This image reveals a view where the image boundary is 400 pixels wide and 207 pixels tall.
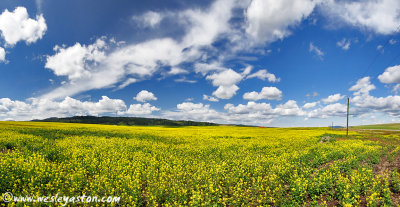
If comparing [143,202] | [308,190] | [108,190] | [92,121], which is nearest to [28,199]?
[108,190]

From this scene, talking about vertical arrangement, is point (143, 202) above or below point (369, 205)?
below

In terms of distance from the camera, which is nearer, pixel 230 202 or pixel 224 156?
pixel 230 202

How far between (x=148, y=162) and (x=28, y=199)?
271 inches

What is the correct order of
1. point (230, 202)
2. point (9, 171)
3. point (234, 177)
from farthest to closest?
point (234, 177) → point (9, 171) → point (230, 202)

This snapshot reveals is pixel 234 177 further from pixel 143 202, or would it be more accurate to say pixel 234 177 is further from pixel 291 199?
pixel 143 202

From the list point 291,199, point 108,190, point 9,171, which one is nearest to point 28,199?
point 108,190

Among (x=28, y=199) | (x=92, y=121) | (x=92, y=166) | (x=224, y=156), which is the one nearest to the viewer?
(x=28, y=199)

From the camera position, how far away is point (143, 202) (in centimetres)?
800

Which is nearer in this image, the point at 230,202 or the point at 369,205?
the point at 369,205

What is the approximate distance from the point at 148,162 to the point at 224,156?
6697mm

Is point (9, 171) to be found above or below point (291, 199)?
above

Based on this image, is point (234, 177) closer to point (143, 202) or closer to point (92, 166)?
point (143, 202)

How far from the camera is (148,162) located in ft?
42.6

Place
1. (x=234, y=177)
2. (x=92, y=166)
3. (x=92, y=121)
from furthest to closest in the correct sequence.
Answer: (x=92, y=121) < (x=92, y=166) < (x=234, y=177)
